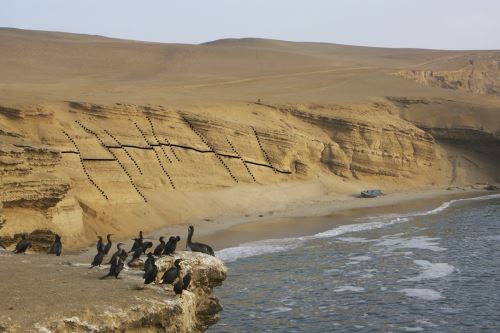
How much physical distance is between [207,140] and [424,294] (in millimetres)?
18672

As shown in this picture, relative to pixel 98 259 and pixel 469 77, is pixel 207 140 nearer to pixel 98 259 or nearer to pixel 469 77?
pixel 98 259

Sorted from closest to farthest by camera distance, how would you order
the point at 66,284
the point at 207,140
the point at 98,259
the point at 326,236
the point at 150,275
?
Result: the point at 66,284 < the point at 150,275 < the point at 98,259 < the point at 326,236 < the point at 207,140

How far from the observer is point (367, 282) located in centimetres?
1950

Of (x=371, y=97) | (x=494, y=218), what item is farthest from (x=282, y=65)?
(x=494, y=218)

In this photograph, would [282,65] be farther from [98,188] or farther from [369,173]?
[98,188]

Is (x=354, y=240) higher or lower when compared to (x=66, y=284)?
lower

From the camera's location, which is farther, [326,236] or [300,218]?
[300,218]

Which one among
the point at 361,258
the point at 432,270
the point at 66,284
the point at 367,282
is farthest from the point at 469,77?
the point at 66,284

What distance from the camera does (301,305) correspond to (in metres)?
17.2

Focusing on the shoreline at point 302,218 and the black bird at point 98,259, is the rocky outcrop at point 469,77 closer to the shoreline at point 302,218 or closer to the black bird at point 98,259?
the shoreline at point 302,218

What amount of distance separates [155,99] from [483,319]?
26866 millimetres

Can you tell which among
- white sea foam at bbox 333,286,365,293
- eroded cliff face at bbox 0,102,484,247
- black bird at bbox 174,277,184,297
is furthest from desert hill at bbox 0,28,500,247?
white sea foam at bbox 333,286,365,293

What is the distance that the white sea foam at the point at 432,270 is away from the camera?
1999cm

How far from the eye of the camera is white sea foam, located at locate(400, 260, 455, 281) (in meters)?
20.0
